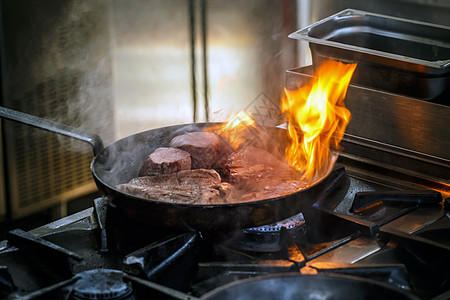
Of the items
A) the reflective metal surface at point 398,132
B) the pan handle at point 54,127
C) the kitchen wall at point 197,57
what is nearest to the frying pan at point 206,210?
the pan handle at point 54,127

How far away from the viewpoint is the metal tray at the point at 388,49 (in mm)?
1955

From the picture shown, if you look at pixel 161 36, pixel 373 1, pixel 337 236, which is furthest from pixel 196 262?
pixel 373 1

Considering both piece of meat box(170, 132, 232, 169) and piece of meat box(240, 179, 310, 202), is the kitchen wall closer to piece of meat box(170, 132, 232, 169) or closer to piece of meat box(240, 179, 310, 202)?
piece of meat box(170, 132, 232, 169)

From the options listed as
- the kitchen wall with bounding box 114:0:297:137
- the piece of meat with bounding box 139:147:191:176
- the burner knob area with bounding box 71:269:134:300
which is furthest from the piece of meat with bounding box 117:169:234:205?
the kitchen wall with bounding box 114:0:297:137

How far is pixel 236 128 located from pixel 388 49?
787mm

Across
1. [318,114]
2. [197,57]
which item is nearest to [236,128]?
[318,114]

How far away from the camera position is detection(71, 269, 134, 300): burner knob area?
130 cm

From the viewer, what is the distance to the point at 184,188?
1.80 metres

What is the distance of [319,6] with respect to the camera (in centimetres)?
554

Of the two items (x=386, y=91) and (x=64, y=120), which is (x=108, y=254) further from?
(x=64, y=120)

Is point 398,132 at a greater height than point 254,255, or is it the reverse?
point 398,132

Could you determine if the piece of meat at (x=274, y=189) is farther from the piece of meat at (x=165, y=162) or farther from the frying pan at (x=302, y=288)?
the frying pan at (x=302, y=288)

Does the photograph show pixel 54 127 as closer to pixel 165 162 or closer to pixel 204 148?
pixel 165 162

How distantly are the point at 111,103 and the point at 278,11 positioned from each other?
6.12 ft
